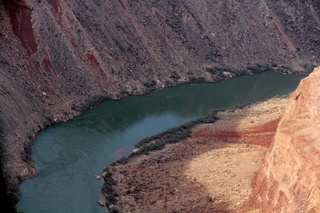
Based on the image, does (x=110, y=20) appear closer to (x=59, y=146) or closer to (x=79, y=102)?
(x=79, y=102)

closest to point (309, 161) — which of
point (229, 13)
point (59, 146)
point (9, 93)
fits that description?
point (59, 146)

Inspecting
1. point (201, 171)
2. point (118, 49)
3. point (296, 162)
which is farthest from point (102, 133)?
point (296, 162)

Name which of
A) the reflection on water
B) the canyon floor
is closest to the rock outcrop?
the canyon floor

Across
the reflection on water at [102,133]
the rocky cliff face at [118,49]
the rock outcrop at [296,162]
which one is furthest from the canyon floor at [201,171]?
the rocky cliff face at [118,49]

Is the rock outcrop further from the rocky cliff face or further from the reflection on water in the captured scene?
the rocky cliff face

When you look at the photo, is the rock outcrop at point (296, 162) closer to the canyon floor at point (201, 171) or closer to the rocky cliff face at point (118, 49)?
the canyon floor at point (201, 171)

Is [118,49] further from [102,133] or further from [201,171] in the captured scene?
[201,171]
